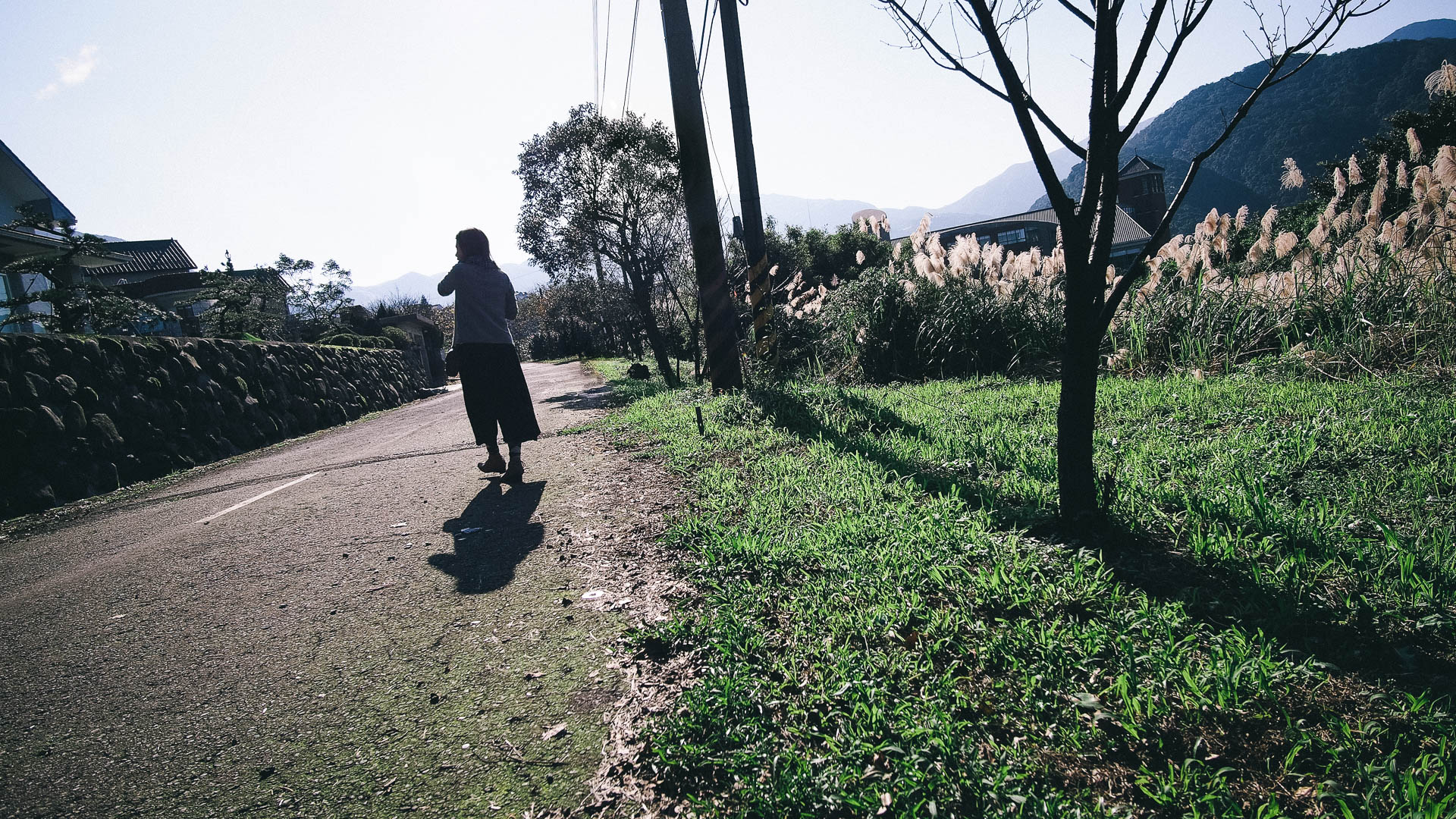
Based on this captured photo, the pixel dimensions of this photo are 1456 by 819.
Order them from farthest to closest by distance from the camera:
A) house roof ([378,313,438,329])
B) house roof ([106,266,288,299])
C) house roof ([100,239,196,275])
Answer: house roof ([378,313,438,329]), house roof ([100,239,196,275]), house roof ([106,266,288,299])

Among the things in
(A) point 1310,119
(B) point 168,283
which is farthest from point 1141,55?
(A) point 1310,119

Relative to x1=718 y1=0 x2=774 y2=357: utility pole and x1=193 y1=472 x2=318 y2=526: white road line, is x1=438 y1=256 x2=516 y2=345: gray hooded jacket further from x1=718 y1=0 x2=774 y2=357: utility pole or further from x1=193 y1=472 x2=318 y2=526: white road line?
x1=718 y1=0 x2=774 y2=357: utility pole

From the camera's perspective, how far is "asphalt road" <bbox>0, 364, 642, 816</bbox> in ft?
5.53

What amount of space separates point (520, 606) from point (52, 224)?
49.0 feet

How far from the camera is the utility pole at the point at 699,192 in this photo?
8203 millimetres

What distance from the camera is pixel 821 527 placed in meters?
2.96

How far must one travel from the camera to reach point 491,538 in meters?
3.56

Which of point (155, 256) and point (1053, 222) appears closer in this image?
point (155, 256)

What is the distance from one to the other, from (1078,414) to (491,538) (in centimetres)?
300

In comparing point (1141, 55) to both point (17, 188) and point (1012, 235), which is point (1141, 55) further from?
point (1012, 235)

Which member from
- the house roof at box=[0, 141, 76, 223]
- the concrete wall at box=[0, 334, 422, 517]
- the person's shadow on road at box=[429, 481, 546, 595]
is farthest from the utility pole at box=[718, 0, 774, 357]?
the house roof at box=[0, 141, 76, 223]

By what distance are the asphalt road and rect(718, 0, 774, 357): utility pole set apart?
5.26m

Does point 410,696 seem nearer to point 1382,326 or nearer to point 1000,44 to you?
point 1000,44

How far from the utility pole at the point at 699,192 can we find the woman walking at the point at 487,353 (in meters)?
3.67
